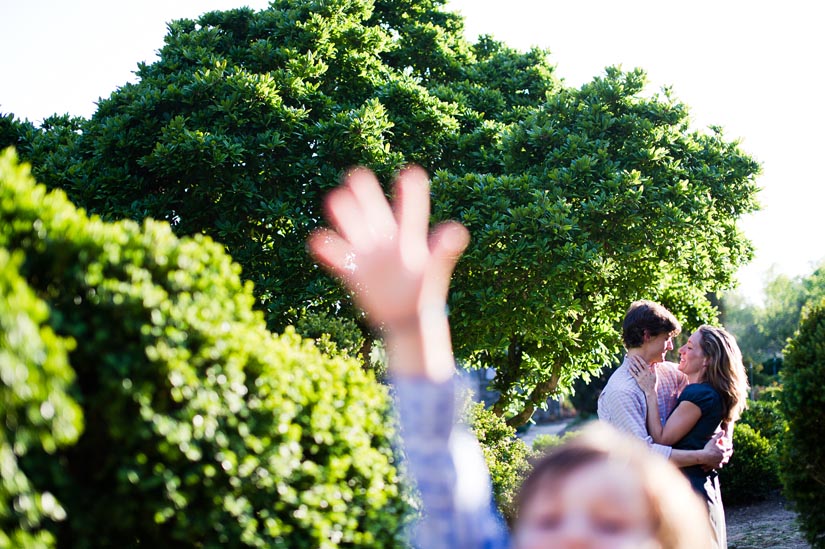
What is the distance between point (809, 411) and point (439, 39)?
8854 millimetres

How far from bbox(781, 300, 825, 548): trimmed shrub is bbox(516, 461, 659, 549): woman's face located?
5.37m

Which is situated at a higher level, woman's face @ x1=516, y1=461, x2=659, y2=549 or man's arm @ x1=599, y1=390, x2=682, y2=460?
man's arm @ x1=599, y1=390, x2=682, y2=460

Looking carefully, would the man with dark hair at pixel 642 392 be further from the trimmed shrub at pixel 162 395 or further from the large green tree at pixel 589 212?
the large green tree at pixel 589 212

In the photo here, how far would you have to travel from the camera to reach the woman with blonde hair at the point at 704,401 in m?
4.67

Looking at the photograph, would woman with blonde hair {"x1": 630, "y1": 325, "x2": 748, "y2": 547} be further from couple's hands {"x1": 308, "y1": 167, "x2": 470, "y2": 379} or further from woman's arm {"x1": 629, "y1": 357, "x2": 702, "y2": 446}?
couple's hands {"x1": 308, "y1": 167, "x2": 470, "y2": 379}

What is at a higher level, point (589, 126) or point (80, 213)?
point (589, 126)

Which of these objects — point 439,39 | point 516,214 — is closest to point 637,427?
point 516,214

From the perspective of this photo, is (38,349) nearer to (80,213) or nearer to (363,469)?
(80,213)

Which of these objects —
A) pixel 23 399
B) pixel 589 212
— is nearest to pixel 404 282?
pixel 23 399

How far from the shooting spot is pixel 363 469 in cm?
305

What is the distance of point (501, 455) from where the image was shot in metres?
9.77

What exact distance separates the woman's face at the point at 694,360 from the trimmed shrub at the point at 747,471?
9866 millimetres

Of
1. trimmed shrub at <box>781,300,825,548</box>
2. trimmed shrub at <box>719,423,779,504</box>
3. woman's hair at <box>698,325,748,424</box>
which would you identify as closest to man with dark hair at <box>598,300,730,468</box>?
woman's hair at <box>698,325,748,424</box>

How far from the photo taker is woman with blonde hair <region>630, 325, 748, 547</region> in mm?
4672
